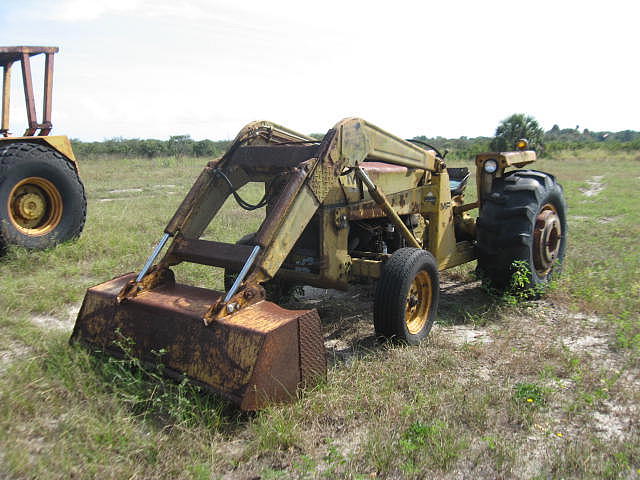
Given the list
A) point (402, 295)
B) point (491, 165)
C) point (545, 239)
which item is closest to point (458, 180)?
point (491, 165)

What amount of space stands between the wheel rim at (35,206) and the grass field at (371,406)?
1.79 metres

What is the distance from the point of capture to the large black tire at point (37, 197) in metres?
6.59

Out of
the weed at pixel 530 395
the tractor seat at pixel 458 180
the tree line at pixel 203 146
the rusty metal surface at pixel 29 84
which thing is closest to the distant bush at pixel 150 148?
the tree line at pixel 203 146

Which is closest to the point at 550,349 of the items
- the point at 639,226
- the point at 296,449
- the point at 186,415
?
the point at 296,449

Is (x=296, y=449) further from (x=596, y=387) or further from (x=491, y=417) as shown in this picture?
(x=596, y=387)

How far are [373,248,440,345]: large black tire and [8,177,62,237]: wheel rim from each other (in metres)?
4.95

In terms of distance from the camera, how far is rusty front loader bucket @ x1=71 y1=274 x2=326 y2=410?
9.79 ft

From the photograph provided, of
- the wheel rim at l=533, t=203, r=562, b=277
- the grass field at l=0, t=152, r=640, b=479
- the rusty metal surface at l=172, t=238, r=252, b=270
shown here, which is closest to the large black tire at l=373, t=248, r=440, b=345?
the grass field at l=0, t=152, r=640, b=479

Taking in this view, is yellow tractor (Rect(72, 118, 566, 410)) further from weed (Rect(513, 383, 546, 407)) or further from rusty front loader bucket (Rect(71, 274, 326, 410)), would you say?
weed (Rect(513, 383, 546, 407))

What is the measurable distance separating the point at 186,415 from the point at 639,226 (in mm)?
9128

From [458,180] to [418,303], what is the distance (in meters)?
2.60

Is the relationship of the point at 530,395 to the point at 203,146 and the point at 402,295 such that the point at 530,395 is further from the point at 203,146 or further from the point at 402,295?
the point at 203,146

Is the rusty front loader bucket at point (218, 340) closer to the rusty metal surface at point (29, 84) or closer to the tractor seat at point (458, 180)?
the tractor seat at point (458, 180)

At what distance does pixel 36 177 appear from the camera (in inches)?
274
